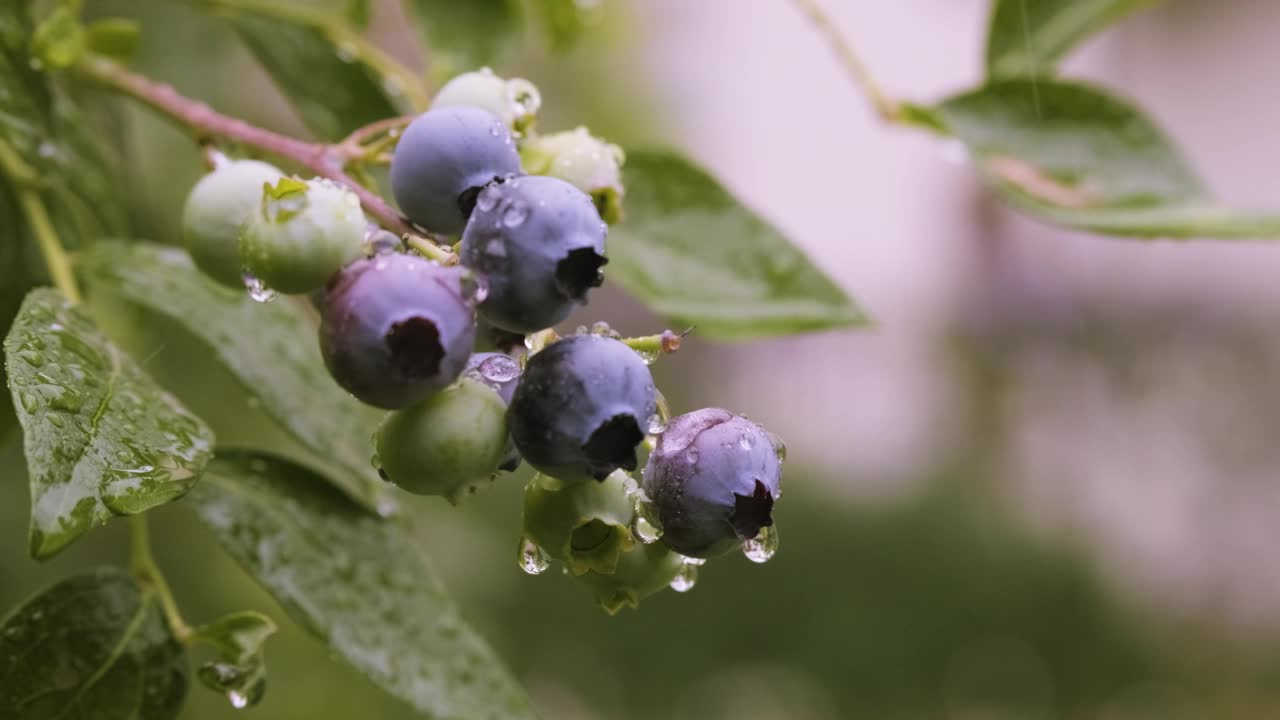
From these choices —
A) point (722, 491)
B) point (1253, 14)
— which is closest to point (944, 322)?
point (1253, 14)

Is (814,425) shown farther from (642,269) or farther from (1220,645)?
(642,269)

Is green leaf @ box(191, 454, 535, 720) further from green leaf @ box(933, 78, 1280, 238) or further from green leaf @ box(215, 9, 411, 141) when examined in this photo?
green leaf @ box(933, 78, 1280, 238)

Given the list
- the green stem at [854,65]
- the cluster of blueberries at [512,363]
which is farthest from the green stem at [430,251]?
the green stem at [854,65]

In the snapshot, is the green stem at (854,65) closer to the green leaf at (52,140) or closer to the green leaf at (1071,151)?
the green leaf at (1071,151)

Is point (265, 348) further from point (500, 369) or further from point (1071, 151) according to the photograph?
point (1071, 151)

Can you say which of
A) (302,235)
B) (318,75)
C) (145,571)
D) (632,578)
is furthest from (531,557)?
(318,75)
